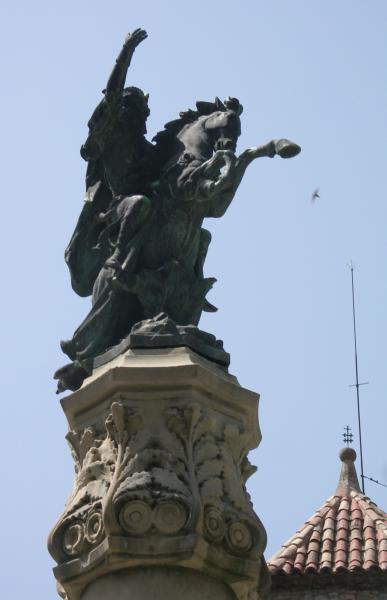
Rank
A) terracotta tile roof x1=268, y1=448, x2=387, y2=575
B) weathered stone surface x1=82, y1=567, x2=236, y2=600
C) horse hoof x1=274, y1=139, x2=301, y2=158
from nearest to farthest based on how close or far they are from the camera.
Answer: weathered stone surface x1=82, y1=567, x2=236, y2=600
horse hoof x1=274, y1=139, x2=301, y2=158
terracotta tile roof x1=268, y1=448, x2=387, y2=575

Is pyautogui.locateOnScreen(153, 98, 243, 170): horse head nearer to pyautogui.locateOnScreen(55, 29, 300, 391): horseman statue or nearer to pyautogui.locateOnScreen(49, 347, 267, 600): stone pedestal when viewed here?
pyautogui.locateOnScreen(55, 29, 300, 391): horseman statue

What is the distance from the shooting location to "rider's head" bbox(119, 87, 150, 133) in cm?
1309

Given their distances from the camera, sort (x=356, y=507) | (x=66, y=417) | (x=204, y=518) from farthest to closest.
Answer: (x=356, y=507) → (x=66, y=417) → (x=204, y=518)

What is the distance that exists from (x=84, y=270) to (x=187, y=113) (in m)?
1.34

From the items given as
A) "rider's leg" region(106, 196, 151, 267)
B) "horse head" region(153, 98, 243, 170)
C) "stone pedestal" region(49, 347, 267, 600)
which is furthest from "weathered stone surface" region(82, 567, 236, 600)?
"horse head" region(153, 98, 243, 170)

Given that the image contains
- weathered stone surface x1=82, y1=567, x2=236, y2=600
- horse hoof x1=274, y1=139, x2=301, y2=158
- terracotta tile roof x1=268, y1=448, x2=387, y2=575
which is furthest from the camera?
terracotta tile roof x1=268, y1=448, x2=387, y2=575

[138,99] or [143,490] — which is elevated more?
[138,99]

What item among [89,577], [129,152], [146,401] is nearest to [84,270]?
[129,152]

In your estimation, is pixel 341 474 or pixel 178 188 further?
pixel 341 474

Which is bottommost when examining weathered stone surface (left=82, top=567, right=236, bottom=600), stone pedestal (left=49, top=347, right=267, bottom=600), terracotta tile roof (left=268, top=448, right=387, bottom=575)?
weathered stone surface (left=82, top=567, right=236, bottom=600)

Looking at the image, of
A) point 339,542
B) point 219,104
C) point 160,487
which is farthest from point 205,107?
point 339,542

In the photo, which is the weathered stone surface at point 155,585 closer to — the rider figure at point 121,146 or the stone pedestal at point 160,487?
the stone pedestal at point 160,487

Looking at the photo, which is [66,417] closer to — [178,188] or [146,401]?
[146,401]

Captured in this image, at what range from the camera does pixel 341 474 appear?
87.7 ft
